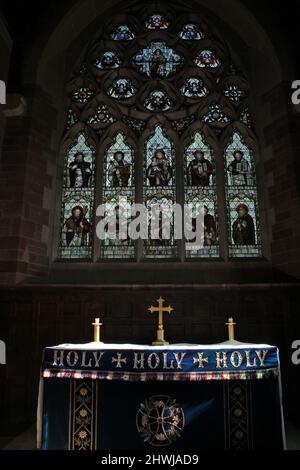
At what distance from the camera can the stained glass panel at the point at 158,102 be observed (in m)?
7.08

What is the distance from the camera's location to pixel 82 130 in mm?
7023

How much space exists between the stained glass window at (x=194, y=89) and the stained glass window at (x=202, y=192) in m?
0.81

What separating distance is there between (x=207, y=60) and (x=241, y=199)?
2959 mm

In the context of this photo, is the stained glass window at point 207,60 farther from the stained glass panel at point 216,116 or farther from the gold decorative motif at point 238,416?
the gold decorative motif at point 238,416

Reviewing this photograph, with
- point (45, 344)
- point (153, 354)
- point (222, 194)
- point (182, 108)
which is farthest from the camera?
point (182, 108)

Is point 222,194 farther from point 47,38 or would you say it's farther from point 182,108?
point 47,38

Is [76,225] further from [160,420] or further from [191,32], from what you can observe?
[191,32]

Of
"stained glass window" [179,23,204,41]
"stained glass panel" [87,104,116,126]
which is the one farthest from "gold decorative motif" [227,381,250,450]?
"stained glass window" [179,23,204,41]

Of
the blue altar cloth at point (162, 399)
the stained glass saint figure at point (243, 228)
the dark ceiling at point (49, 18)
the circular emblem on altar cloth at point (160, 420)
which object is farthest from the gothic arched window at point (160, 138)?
the circular emblem on altar cloth at point (160, 420)

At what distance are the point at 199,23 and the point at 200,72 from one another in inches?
48.7

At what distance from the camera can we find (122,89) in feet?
23.9

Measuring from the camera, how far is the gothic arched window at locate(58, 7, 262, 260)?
635 centimetres

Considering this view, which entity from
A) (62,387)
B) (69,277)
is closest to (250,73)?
(69,277)

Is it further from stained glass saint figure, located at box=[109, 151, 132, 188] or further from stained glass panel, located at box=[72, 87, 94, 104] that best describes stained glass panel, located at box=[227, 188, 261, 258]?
stained glass panel, located at box=[72, 87, 94, 104]
